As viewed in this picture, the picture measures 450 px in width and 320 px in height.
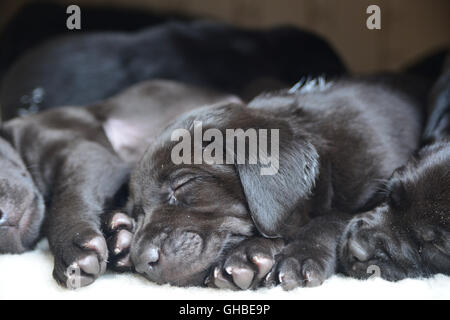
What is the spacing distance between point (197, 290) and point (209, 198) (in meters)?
0.27

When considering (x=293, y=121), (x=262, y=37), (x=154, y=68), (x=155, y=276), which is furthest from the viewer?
(x=262, y=37)

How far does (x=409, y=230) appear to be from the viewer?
157 centimetres

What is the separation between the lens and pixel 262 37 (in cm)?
311

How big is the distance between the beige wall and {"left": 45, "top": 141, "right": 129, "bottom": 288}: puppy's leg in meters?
1.95

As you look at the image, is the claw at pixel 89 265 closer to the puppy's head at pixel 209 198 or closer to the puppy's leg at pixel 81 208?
the puppy's leg at pixel 81 208

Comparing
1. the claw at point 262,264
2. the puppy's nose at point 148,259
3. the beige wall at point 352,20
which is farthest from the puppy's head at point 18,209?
the beige wall at point 352,20

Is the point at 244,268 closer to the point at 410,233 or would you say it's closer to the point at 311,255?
the point at 311,255

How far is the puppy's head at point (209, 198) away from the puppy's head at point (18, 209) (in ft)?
1.29

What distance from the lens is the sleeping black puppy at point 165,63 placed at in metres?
2.73

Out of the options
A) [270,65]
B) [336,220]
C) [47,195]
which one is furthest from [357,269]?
[270,65]

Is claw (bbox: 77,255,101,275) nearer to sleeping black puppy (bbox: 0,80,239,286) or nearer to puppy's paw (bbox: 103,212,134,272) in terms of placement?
sleeping black puppy (bbox: 0,80,239,286)

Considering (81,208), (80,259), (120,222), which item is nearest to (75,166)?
(81,208)

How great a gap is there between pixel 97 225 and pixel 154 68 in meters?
1.32

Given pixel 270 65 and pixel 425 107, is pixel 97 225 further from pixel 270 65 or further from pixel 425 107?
pixel 270 65
